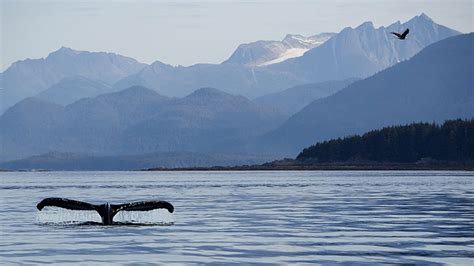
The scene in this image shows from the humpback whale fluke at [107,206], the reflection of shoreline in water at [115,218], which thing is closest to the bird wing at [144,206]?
the humpback whale fluke at [107,206]

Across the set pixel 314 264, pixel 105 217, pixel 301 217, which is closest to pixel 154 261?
pixel 314 264

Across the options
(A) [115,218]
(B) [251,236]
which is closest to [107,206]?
(A) [115,218]

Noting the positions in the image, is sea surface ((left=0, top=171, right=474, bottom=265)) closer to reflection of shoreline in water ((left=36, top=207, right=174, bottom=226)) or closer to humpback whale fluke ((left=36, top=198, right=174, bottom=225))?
reflection of shoreline in water ((left=36, top=207, right=174, bottom=226))

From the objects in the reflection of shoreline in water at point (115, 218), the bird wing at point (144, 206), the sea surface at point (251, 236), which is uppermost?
the bird wing at point (144, 206)

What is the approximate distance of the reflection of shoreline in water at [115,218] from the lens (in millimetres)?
70938

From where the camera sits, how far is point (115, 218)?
7688cm

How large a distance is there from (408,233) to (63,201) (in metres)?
22.0

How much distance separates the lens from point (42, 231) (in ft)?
209

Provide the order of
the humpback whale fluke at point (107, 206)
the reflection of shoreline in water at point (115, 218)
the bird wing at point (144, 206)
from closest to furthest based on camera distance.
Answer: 1. the bird wing at point (144, 206)
2. the humpback whale fluke at point (107, 206)
3. the reflection of shoreline in water at point (115, 218)

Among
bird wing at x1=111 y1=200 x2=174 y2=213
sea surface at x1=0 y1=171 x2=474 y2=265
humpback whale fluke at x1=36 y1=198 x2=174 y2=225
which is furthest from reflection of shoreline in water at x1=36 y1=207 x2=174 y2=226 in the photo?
bird wing at x1=111 y1=200 x2=174 y2=213

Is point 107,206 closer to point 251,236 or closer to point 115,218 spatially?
point 115,218

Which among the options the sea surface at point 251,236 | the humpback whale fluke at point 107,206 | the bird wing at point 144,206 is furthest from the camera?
the humpback whale fluke at point 107,206

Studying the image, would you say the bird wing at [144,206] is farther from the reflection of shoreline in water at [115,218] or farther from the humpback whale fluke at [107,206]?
the reflection of shoreline in water at [115,218]

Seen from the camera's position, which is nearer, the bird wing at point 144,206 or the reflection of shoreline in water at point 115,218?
the bird wing at point 144,206
